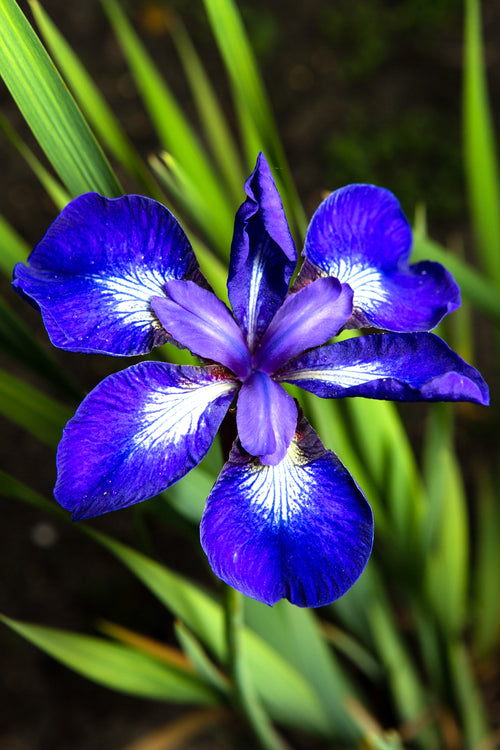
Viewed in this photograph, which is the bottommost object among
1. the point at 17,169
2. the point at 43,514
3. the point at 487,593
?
the point at 487,593

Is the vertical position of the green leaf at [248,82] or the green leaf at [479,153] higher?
the green leaf at [248,82]

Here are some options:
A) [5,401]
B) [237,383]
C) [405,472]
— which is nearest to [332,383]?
[237,383]

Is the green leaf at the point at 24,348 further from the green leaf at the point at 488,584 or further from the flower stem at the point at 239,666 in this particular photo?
the green leaf at the point at 488,584

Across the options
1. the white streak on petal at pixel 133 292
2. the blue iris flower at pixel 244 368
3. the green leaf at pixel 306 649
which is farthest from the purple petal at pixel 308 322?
the green leaf at pixel 306 649

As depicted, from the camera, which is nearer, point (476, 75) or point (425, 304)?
point (425, 304)

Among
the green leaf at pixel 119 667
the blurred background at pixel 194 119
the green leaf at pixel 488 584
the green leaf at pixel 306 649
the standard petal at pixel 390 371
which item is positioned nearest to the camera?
the standard petal at pixel 390 371

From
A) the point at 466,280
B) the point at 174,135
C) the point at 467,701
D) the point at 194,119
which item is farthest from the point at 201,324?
the point at 194,119

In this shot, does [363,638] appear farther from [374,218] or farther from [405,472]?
[374,218]
